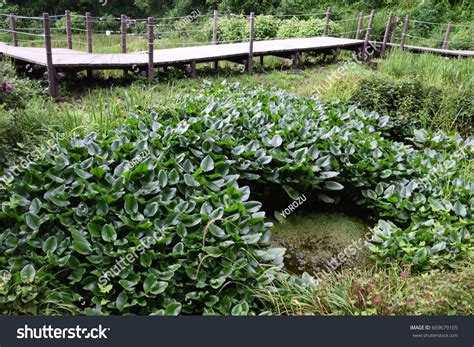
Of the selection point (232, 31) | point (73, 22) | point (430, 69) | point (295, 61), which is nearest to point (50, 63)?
point (73, 22)

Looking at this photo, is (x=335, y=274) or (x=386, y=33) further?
(x=386, y=33)

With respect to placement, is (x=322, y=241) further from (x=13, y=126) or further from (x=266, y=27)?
(x=266, y=27)

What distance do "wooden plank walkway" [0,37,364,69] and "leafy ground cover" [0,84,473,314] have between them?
3022 mm

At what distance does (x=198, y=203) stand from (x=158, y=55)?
567cm

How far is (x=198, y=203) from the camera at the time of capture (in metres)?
2.44

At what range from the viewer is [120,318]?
5.68 feet

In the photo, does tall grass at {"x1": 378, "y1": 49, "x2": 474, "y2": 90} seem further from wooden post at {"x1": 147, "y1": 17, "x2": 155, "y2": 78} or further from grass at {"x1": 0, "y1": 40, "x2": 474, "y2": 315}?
wooden post at {"x1": 147, "y1": 17, "x2": 155, "y2": 78}

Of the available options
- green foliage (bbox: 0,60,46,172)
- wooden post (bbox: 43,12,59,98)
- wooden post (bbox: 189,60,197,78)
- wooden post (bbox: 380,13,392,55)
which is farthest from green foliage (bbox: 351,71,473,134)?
wooden post (bbox: 380,13,392,55)

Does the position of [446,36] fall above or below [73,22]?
above

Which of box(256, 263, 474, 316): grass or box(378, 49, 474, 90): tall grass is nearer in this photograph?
box(256, 263, 474, 316): grass

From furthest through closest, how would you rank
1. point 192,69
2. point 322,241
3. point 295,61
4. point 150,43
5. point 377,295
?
point 295,61, point 192,69, point 150,43, point 322,241, point 377,295

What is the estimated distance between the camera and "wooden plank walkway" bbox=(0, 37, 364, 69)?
6223mm

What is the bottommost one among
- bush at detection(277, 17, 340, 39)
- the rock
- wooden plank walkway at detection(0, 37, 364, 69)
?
the rock

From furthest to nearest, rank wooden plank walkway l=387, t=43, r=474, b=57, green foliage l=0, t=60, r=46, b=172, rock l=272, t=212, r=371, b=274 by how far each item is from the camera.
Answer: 1. wooden plank walkway l=387, t=43, r=474, b=57
2. green foliage l=0, t=60, r=46, b=172
3. rock l=272, t=212, r=371, b=274
